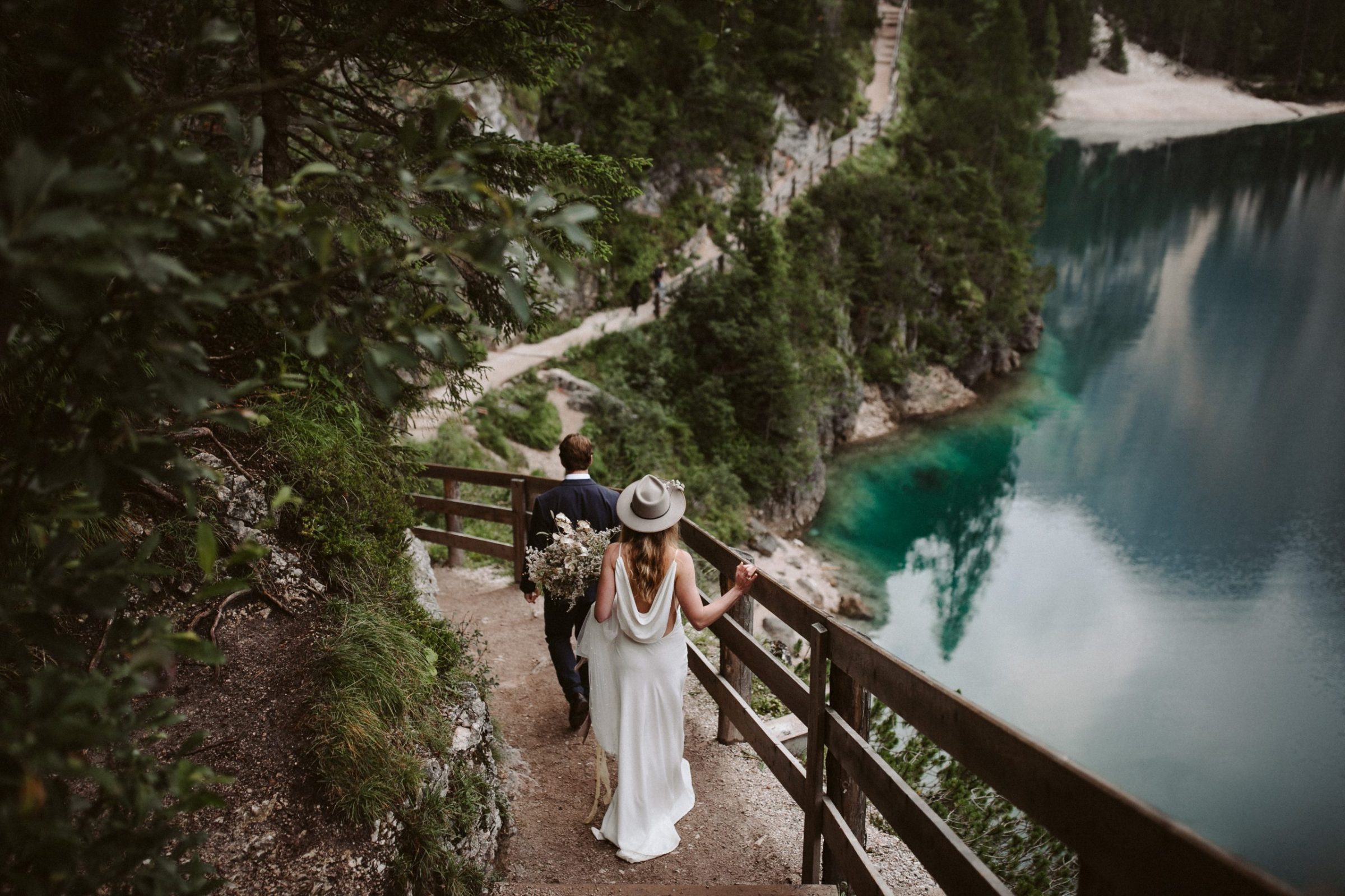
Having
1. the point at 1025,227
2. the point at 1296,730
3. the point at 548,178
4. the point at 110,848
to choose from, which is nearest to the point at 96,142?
the point at 110,848

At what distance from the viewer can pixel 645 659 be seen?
12.4 feet

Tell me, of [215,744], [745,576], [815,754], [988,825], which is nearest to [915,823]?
[815,754]

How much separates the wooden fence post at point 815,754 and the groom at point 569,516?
1.55 m

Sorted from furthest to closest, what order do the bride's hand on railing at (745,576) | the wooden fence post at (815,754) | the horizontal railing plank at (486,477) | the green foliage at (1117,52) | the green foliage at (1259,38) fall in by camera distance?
1. the green foliage at (1117,52)
2. the green foliage at (1259,38)
3. the horizontal railing plank at (486,477)
4. the bride's hand on railing at (745,576)
5. the wooden fence post at (815,754)

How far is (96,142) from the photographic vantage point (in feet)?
4.82

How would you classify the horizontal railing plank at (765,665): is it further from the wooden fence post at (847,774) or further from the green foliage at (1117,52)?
the green foliage at (1117,52)

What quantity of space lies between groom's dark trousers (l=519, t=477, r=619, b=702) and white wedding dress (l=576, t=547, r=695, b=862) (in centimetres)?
69

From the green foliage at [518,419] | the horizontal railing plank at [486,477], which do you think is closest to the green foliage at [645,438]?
the green foliage at [518,419]

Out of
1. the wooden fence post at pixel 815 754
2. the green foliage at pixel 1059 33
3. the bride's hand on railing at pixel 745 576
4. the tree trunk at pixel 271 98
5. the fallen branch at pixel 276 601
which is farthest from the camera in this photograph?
the green foliage at pixel 1059 33

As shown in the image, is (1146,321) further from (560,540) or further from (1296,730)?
(560,540)

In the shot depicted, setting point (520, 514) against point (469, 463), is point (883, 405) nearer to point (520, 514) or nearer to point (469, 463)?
point (469, 463)

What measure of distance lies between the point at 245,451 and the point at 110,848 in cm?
347

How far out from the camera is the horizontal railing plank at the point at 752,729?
361 cm

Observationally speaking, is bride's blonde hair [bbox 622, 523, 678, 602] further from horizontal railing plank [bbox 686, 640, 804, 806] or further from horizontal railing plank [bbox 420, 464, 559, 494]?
horizontal railing plank [bbox 420, 464, 559, 494]
